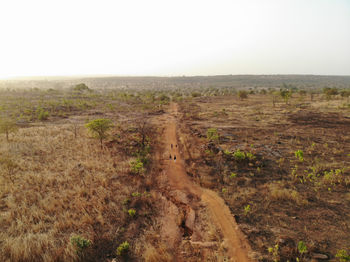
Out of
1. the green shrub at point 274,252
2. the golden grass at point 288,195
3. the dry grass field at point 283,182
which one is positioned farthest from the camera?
the golden grass at point 288,195

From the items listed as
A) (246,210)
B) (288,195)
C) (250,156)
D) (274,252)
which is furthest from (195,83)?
(274,252)

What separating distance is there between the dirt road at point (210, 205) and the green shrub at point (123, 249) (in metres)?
1.56

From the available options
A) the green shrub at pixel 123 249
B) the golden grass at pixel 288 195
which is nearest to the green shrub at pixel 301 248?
the golden grass at pixel 288 195

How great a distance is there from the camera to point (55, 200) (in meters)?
8.05

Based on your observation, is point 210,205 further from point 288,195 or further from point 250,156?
point 250,156

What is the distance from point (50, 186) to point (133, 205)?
4.88m

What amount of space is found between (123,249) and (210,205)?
4061 millimetres

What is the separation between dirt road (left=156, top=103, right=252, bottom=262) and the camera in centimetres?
586

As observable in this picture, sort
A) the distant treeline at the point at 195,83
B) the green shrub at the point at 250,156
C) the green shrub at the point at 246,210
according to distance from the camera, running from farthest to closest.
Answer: the distant treeline at the point at 195,83 < the green shrub at the point at 250,156 < the green shrub at the point at 246,210

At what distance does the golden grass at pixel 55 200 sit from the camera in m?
5.94

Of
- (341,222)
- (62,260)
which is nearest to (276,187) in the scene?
(341,222)

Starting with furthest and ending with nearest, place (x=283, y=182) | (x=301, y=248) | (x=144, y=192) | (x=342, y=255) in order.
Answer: (x=283, y=182) → (x=144, y=192) → (x=301, y=248) → (x=342, y=255)

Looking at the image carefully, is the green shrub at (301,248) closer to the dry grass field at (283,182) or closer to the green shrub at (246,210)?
the dry grass field at (283,182)

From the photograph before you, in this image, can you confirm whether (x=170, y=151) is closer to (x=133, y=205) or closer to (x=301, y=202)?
(x=133, y=205)
